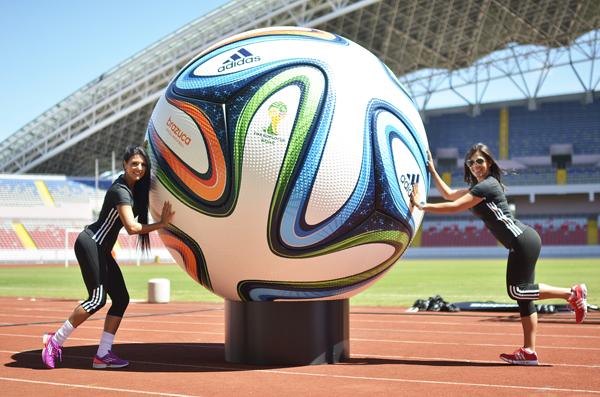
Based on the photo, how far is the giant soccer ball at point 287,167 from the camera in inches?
218

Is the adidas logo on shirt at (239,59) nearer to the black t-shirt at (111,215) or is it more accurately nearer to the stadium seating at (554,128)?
the black t-shirt at (111,215)

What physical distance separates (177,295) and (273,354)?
37.2ft

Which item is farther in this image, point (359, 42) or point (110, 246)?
point (359, 42)

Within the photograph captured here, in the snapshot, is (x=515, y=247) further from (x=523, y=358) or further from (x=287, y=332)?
(x=287, y=332)

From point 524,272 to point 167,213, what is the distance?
9.49ft

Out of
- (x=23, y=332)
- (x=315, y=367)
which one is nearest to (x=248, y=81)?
(x=315, y=367)

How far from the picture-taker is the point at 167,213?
5.98 m

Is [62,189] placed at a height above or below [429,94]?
below

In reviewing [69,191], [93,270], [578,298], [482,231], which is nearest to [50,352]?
[93,270]

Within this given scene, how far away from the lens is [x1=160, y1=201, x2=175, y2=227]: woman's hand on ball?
5.95 m

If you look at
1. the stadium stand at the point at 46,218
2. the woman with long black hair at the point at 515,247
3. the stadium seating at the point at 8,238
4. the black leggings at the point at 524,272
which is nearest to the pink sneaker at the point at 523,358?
the woman with long black hair at the point at 515,247

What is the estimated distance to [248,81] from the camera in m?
5.70

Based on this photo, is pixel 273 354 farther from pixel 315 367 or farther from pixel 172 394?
pixel 172 394

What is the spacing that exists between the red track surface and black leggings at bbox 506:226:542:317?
0.55 meters
